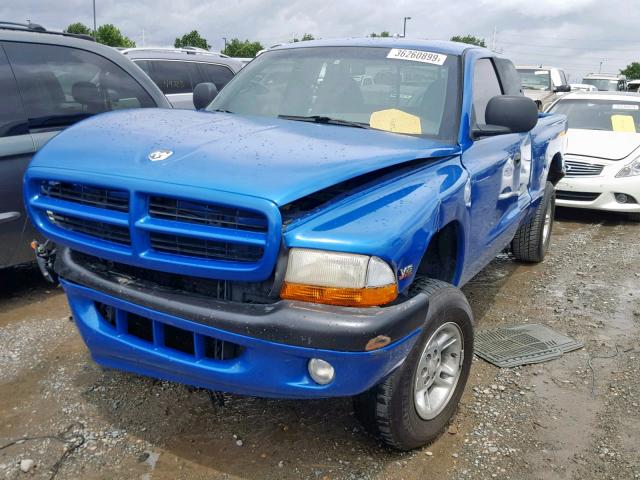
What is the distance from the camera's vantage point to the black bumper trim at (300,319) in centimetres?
210

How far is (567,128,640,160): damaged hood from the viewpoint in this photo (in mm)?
7605

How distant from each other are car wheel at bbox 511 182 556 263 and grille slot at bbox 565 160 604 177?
2.17 m

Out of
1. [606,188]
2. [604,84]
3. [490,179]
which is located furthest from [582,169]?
[604,84]

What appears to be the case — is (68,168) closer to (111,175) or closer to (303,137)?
(111,175)

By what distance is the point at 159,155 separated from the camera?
7.90 ft

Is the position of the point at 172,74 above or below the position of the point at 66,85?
below

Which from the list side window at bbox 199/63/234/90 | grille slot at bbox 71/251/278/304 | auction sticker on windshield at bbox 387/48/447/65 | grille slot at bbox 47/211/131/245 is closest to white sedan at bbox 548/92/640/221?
auction sticker on windshield at bbox 387/48/447/65

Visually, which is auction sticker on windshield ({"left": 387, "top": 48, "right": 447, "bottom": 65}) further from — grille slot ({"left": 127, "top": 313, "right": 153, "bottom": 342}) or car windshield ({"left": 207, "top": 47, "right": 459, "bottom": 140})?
grille slot ({"left": 127, "top": 313, "right": 153, "bottom": 342})

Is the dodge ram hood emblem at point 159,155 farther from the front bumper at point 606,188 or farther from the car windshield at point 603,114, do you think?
the car windshield at point 603,114

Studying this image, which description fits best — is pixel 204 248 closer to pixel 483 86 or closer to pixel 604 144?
pixel 483 86

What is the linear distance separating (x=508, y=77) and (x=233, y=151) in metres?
2.87

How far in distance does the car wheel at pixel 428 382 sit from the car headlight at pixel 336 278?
389mm

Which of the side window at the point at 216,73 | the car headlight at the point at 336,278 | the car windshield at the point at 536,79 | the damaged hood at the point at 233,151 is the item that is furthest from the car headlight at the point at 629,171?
the car windshield at the point at 536,79

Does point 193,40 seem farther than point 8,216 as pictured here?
Yes
